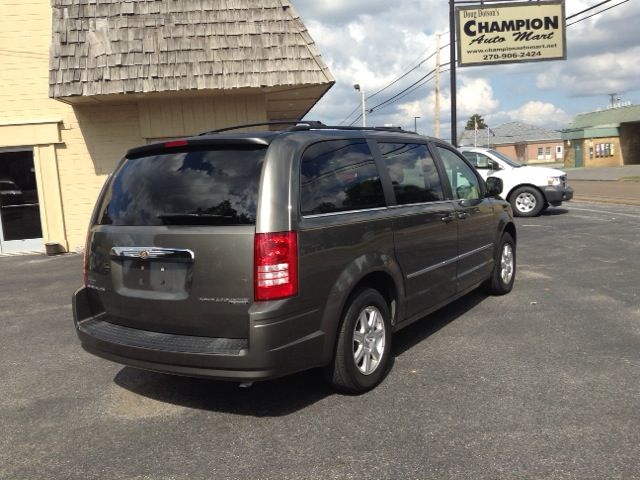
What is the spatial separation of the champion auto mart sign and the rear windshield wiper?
65.3 ft

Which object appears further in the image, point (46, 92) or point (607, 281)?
point (46, 92)

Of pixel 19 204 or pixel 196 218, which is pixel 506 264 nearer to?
pixel 196 218

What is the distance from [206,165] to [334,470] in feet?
6.37

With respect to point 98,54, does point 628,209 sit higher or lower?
lower

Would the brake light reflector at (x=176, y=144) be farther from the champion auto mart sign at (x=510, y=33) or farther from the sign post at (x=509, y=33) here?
the champion auto mart sign at (x=510, y=33)

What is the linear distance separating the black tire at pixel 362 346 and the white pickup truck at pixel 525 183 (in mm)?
10838

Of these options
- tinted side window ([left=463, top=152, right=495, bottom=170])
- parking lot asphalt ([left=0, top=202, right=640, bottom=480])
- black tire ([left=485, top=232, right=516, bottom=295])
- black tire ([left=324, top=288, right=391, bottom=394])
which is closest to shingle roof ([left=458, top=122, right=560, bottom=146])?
tinted side window ([left=463, top=152, right=495, bottom=170])

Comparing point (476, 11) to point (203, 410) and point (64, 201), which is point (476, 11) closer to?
point (64, 201)

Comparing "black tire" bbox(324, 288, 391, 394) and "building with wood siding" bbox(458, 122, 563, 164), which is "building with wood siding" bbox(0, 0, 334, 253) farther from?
"building with wood siding" bbox(458, 122, 563, 164)

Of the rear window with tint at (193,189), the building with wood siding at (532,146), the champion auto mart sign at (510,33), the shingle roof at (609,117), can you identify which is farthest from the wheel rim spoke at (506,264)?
the building with wood siding at (532,146)

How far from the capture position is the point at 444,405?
3.67 metres

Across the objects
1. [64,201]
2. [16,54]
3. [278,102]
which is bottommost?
[64,201]

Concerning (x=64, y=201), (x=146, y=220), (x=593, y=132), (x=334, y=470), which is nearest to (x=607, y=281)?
(x=334, y=470)

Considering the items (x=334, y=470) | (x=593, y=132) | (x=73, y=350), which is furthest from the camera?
(x=593, y=132)
